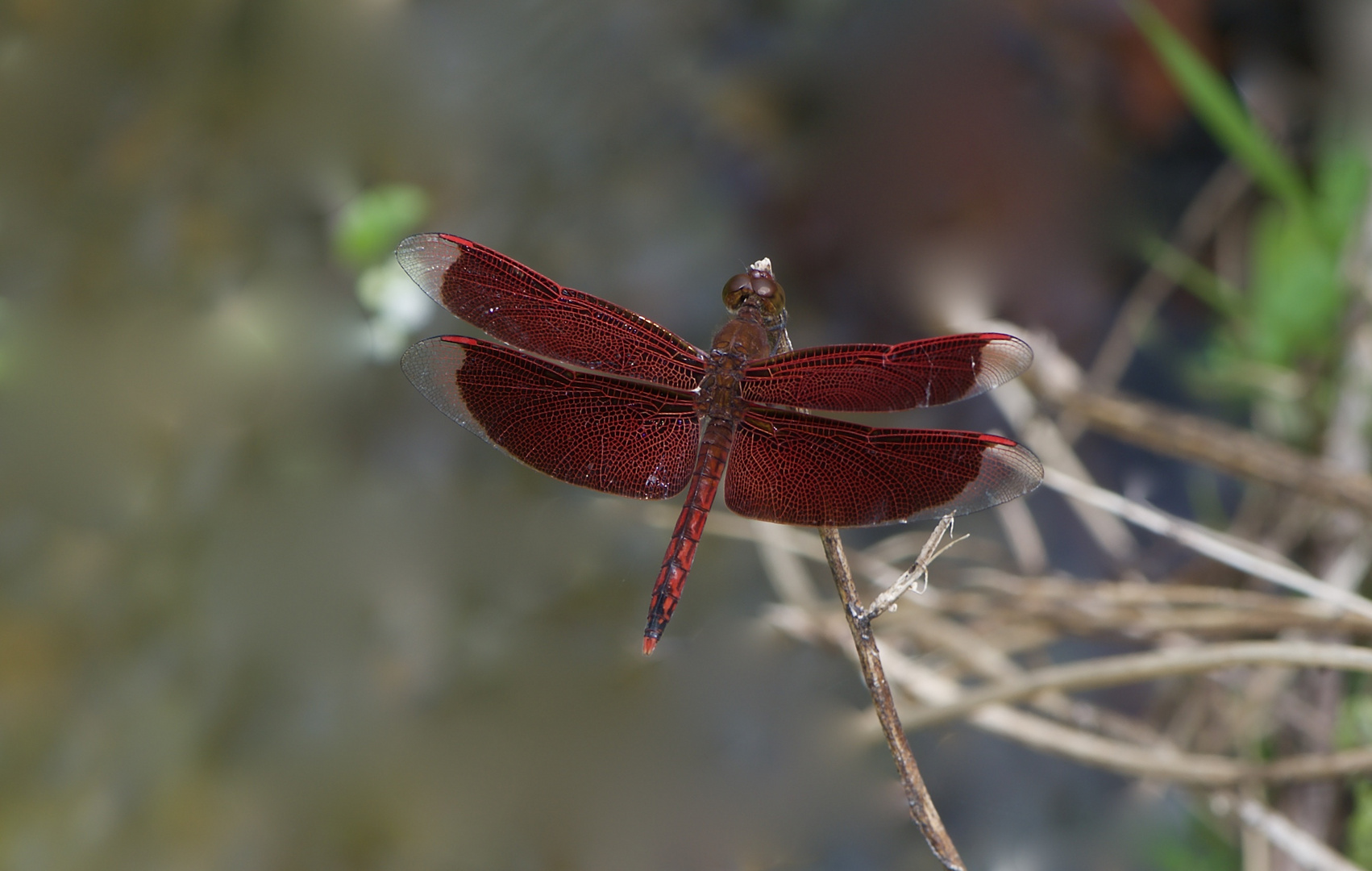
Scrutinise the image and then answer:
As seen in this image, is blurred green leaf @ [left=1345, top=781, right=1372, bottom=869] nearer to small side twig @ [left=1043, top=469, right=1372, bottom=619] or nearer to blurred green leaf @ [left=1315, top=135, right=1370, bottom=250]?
small side twig @ [left=1043, top=469, right=1372, bottom=619]

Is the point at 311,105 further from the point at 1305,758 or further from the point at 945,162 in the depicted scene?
the point at 1305,758

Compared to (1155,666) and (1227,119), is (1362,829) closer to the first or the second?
(1155,666)

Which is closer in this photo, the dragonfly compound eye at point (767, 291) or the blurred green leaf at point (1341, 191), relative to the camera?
the dragonfly compound eye at point (767, 291)

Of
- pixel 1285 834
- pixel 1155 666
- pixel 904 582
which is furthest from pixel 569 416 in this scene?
pixel 1285 834

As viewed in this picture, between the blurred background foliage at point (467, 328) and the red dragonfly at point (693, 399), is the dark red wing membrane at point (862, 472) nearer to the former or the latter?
the red dragonfly at point (693, 399)

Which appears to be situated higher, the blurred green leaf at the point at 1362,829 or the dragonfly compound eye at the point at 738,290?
the dragonfly compound eye at the point at 738,290

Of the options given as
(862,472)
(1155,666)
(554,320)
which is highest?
(554,320)

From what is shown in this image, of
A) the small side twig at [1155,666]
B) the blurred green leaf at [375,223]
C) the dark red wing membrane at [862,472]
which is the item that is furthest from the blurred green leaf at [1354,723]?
the blurred green leaf at [375,223]
